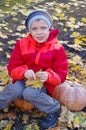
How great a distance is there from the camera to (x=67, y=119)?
4.11 meters

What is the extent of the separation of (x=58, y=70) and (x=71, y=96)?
20.3 inches

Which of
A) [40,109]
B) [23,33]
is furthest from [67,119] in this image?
[23,33]

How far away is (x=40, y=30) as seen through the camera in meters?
3.92

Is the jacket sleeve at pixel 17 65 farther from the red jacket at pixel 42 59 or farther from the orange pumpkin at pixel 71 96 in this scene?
the orange pumpkin at pixel 71 96

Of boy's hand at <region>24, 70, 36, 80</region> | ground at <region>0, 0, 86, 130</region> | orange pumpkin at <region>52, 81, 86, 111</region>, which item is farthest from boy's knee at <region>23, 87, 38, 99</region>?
orange pumpkin at <region>52, 81, 86, 111</region>

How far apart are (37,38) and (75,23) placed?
11.3ft

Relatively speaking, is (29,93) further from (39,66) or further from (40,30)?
(40,30)

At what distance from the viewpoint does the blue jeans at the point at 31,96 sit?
389 cm

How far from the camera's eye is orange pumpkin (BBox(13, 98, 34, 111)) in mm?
4121

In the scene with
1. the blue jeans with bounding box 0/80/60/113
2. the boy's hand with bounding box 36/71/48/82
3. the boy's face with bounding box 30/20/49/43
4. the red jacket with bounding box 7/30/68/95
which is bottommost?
the blue jeans with bounding box 0/80/60/113

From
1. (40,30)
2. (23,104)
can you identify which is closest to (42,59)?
(40,30)

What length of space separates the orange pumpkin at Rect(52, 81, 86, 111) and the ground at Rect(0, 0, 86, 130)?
43cm

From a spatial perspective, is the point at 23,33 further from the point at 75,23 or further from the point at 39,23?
the point at 39,23

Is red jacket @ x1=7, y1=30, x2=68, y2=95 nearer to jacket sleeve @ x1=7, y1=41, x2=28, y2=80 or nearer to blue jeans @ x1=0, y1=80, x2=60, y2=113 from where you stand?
jacket sleeve @ x1=7, y1=41, x2=28, y2=80
